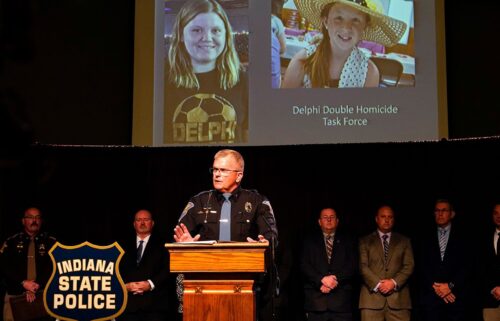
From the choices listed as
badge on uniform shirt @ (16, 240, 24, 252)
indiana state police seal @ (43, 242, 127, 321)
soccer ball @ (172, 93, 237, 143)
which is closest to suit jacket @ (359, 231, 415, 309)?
soccer ball @ (172, 93, 237, 143)

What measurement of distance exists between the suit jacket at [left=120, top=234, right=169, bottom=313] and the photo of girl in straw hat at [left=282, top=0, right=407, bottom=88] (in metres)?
1.76

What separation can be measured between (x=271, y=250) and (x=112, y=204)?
385 cm

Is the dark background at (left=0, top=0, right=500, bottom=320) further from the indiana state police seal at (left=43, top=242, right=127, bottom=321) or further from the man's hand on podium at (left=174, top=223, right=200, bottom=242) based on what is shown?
the man's hand on podium at (left=174, top=223, right=200, bottom=242)

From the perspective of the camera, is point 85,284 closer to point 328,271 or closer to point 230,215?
point 230,215

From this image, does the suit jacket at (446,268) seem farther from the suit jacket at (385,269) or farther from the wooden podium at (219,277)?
the wooden podium at (219,277)

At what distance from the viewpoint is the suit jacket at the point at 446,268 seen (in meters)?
6.24

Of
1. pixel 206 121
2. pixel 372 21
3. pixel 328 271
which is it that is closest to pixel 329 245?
pixel 328 271

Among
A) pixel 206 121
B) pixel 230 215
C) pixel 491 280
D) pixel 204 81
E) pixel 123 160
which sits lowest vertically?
pixel 491 280

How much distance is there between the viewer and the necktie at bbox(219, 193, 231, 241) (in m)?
4.33

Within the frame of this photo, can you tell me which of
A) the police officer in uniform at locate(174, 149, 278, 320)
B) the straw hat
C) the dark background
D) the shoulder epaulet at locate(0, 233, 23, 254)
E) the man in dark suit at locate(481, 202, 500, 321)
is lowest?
the man in dark suit at locate(481, 202, 500, 321)

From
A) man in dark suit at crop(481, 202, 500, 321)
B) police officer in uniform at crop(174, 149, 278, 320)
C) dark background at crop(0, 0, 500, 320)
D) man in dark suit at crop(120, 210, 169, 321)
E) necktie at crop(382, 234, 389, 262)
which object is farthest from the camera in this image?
dark background at crop(0, 0, 500, 320)

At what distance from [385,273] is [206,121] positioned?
1956mm

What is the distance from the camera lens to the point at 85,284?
17.5 feet

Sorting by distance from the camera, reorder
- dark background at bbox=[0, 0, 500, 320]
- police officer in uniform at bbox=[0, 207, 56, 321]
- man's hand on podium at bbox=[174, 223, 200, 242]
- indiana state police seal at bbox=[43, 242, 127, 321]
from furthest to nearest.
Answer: dark background at bbox=[0, 0, 500, 320] < police officer in uniform at bbox=[0, 207, 56, 321] < indiana state police seal at bbox=[43, 242, 127, 321] < man's hand on podium at bbox=[174, 223, 200, 242]
